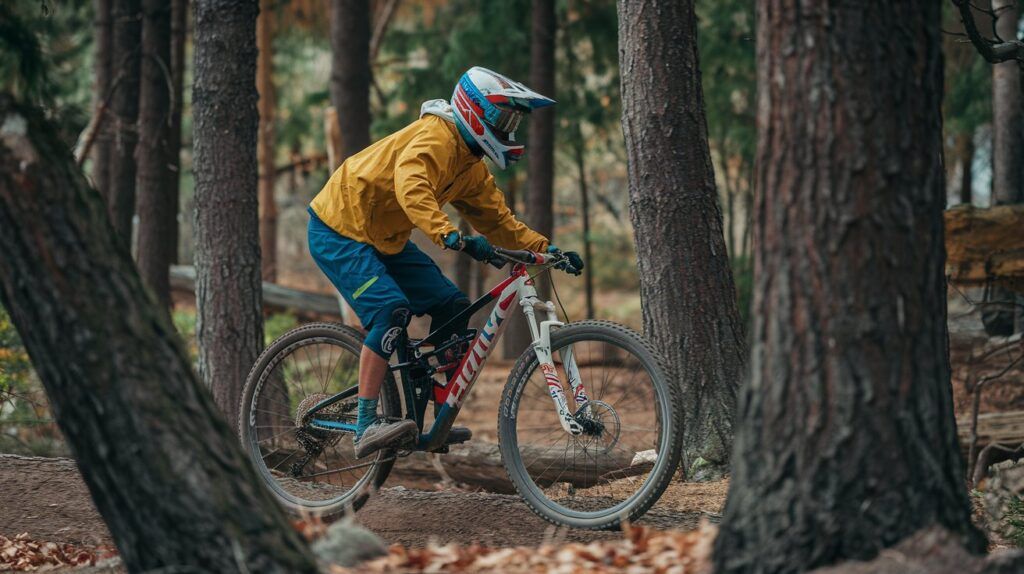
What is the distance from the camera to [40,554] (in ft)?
19.1

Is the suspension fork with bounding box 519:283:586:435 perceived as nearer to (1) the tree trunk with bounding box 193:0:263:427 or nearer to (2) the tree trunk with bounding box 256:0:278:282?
(1) the tree trunk with bounding box 193:0:263:427

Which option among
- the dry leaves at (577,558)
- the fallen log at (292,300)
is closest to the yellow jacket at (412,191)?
the dry leaves at (577,558)

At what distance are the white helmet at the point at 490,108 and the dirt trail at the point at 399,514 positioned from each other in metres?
1.87

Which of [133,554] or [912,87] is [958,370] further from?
[133,554]

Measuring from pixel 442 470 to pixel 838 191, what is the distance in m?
5.23

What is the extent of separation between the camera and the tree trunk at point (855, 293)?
3.43 m

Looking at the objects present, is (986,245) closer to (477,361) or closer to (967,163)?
(477,361)

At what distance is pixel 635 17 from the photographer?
662 centimetres

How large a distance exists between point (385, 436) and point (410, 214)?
1227 millimetres

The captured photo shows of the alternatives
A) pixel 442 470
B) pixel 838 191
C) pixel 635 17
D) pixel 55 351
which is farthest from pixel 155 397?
pixel 442 470

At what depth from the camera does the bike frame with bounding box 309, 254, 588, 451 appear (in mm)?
5059

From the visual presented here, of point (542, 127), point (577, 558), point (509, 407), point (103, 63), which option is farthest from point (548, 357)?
point (103, 63)

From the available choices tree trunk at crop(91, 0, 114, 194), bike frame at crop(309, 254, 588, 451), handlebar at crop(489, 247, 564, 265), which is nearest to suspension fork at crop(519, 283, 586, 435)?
bike frame at crop(309, 254, 588, 451)

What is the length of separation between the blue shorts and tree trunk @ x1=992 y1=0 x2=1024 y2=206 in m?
6.97
